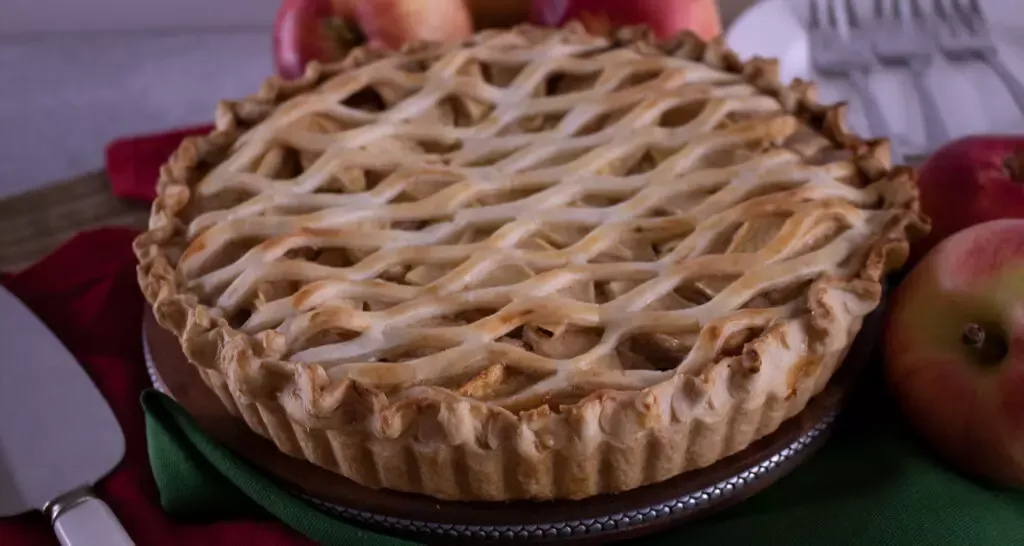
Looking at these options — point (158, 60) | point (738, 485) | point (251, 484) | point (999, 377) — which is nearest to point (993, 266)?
point (999, 377)

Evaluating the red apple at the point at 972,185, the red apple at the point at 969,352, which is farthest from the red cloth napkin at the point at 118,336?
the red apple at the point at 972,185

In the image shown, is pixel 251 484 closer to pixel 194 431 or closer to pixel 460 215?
pixel 194 431

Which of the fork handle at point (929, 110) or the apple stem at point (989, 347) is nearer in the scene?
the apple stem at point (989, 347)

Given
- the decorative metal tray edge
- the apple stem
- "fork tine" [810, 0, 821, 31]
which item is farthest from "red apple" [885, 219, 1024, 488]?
"fork tine" [810, 0, 821, 31]

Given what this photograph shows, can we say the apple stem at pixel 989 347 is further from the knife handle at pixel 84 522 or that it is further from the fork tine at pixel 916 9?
the fork tine at pixel 916 9

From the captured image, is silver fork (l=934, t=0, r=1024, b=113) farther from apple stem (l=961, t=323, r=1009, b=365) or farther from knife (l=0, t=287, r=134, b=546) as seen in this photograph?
knife (l=0, t=287, r=134, b=546)
